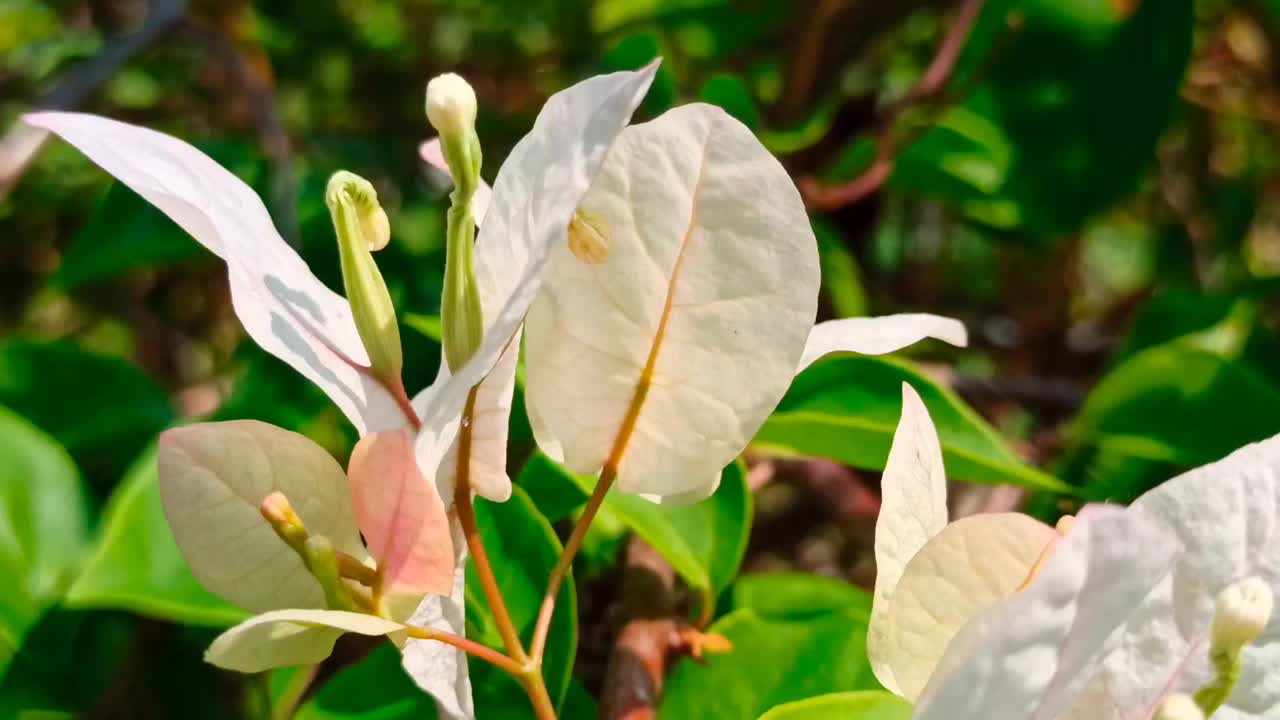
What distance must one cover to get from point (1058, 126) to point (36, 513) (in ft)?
2.03

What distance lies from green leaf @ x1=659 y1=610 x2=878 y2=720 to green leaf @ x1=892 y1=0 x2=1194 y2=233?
1.25ft

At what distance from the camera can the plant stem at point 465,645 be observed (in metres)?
0.29

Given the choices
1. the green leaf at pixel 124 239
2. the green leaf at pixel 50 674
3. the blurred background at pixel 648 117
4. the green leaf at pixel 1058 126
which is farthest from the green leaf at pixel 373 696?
the green leaf at pixel 1058 126

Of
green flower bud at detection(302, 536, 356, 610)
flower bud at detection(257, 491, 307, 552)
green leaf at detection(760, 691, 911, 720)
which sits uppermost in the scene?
flower bud at detection(257, 491, 307, 552)

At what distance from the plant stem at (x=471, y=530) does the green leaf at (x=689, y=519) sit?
5.3 inches

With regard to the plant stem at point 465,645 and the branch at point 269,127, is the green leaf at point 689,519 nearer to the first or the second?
the plant stem at point 465,645

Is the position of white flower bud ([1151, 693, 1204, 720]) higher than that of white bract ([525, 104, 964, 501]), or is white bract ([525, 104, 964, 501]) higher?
white bract ([525, 104, 964, 501])

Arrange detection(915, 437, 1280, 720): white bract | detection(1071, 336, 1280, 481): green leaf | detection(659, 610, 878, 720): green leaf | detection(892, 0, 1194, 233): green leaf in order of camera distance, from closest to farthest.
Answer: detection(915, 437, 1280, 720): white bract
detection(659, 610, 878, 720): green leaf
detection(1071, 336, 1280, 481): green leaf
detection(892, 0, 1194, 233): green leaf

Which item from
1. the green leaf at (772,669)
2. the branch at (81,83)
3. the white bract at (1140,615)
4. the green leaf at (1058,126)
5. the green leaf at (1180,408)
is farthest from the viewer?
the green leaf at (1058,126)

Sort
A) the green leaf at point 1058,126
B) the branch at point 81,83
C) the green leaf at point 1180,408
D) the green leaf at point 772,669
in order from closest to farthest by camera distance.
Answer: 1. the green leaf at point 772,669
2. the green leaf at point 1180,408
3. the branch at point 81,83
4. the green leaf at point 1058,126

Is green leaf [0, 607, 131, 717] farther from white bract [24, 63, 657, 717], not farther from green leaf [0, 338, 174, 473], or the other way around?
white bract [24, 63, 657, 717]

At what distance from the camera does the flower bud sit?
268 millimetres

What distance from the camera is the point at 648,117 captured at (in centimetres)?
64

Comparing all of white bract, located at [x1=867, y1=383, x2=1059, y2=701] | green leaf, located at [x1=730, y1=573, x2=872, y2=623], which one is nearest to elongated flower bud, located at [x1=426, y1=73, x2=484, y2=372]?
white bract, located at [x1=867, y1=383, x2=1059, y2=701]
